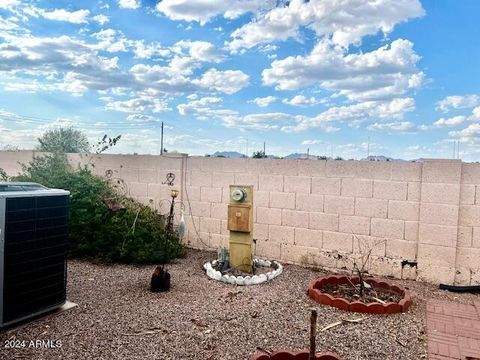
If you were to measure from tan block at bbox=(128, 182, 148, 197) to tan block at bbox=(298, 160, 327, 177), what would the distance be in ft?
9.86

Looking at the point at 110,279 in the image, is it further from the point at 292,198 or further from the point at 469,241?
the point at 469,241

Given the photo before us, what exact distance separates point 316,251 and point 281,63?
120 inches

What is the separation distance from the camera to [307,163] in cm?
588

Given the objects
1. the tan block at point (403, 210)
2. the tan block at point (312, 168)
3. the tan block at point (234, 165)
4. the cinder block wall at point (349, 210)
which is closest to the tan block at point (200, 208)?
the cinder block wall at point (349, 210)

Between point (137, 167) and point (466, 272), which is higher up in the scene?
point (137, 167)

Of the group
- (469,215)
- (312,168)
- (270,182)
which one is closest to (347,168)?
(312,168)

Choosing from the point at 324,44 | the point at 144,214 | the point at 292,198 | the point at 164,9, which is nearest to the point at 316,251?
the point at 292,198

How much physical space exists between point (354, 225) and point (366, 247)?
13.3 inches

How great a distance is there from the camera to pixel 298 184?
5.94 m

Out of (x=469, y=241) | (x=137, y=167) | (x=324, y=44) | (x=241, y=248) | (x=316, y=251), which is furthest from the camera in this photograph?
(x=137, y=167)

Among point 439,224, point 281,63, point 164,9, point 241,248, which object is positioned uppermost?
point 164,9

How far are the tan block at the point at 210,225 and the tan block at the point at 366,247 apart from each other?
2.22 metres

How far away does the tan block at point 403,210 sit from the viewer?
5.25m

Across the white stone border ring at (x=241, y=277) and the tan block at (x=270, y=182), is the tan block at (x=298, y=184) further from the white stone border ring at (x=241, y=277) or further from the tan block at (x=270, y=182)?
the white stone border ring at (x=241, y=277)
